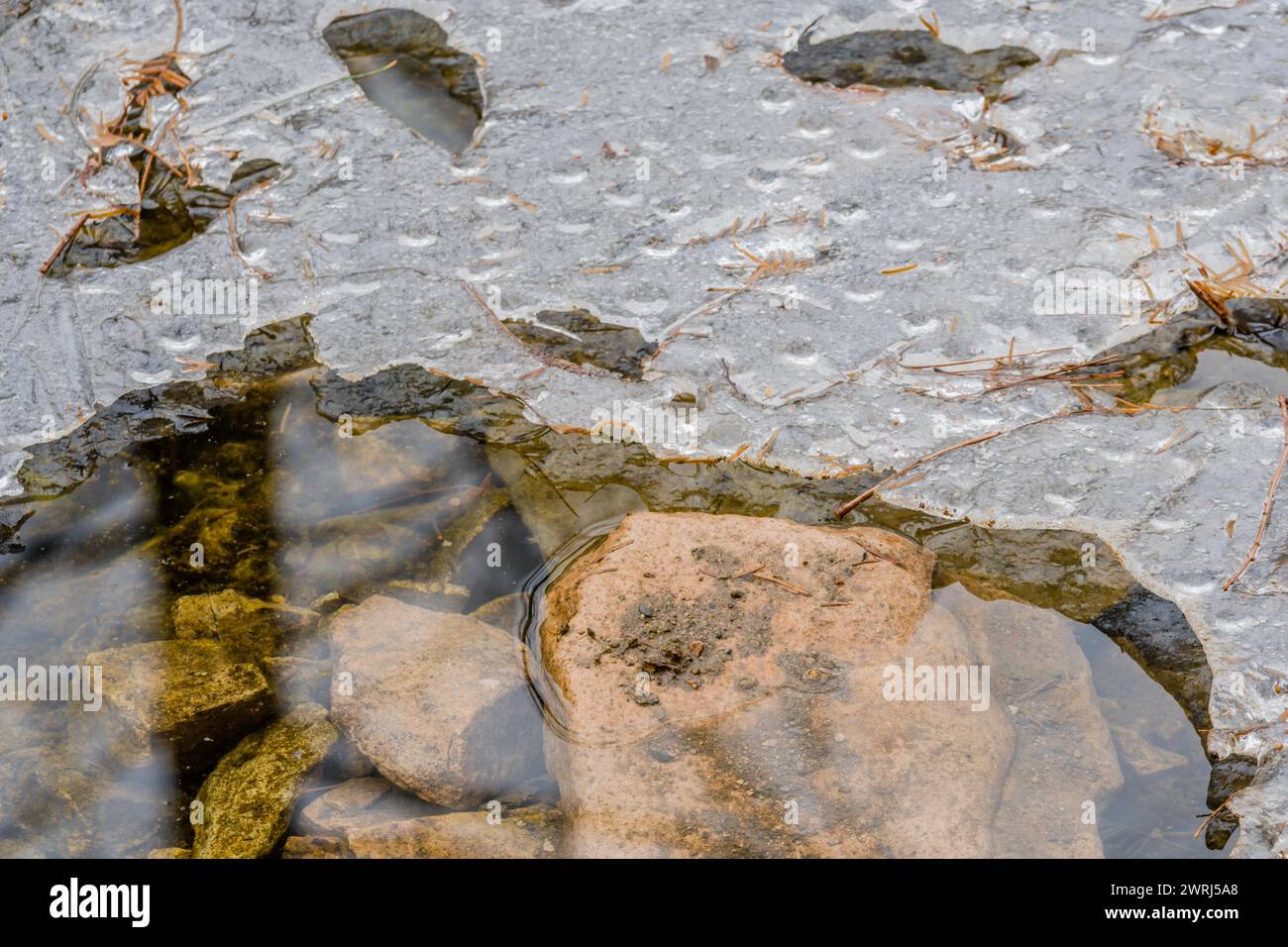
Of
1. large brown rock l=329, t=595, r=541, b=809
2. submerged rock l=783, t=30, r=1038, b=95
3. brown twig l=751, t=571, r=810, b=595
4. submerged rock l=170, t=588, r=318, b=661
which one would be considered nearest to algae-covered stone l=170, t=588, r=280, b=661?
submerged rock l=170, t=588, r=318, b=661

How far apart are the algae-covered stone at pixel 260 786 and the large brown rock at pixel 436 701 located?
81mm

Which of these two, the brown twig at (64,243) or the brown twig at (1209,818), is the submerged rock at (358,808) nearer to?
the brown twig at (1209,818)

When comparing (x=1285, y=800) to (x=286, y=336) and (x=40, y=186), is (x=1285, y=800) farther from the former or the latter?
(x=40, y=186)

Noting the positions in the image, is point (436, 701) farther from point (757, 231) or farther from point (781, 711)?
point (757, 231)

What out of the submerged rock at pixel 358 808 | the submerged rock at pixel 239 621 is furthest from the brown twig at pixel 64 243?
the submerged rock at pixel 358 808

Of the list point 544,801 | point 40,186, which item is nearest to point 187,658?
point 544,801

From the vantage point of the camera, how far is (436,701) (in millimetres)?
2586

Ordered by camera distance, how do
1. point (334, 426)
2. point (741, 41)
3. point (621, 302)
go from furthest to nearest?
point (741, 41) → point (621, 302) → point (334, 426)

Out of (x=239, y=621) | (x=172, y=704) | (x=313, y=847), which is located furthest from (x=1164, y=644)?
(x=172, y=704)

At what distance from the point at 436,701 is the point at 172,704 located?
662mm

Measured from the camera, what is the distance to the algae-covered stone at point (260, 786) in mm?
2467

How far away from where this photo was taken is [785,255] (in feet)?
11.2

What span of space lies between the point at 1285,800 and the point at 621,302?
7.18 feet

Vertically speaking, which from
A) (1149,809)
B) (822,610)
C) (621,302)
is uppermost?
(621,302)
